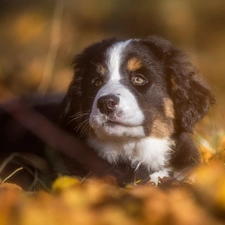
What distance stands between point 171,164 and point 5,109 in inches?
70.7

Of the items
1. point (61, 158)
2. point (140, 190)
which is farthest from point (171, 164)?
point (140, 190)

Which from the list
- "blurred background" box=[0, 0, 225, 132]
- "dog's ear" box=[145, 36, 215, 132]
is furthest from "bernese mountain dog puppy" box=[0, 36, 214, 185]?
"blurred background" box=[0, 0, 225, 132]

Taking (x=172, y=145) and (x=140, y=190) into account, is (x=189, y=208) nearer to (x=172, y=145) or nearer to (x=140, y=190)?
(x=140, y=190)

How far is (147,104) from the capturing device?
4496mm

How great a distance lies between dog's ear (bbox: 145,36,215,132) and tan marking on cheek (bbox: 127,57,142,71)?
20cm

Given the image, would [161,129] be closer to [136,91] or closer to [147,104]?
[147,104]

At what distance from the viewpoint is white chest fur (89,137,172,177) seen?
465cm

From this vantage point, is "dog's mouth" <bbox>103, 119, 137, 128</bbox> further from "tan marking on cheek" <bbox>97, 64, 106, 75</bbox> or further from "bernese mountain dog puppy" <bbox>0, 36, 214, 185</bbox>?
"tan marking on cheek" <bbox>97, 64, 106, 75</bbox>

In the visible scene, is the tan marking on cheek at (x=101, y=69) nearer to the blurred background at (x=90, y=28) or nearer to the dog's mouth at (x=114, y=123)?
the dog's mouth at (x=114, y=123)

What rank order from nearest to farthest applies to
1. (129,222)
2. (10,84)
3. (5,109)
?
(129,222) → (5,109) → (10,84)

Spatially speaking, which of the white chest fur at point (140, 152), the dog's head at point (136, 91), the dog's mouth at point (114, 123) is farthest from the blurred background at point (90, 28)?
the dog's mouth at point (114, 123)

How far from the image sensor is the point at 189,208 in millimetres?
2562

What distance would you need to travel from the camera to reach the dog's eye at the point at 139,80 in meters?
→ 4.57

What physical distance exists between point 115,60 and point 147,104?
1.29ft
